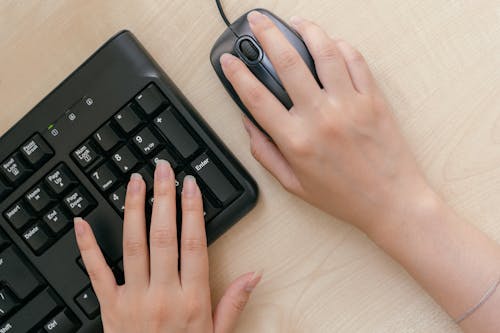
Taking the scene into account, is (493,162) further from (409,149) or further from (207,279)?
(207,279)

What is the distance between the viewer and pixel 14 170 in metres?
0.67

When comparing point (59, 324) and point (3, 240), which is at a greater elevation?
point (3, 240)

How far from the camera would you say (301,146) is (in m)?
0.66

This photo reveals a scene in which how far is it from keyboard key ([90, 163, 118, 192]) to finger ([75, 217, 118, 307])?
0.15 feet

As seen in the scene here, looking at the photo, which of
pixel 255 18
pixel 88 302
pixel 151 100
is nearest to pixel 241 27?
pixel 255 18

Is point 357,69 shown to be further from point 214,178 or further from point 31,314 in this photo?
point 31,314

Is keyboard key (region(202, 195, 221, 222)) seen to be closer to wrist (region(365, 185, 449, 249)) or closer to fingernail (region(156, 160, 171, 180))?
fingernail (region(156, 160, 171, 180))

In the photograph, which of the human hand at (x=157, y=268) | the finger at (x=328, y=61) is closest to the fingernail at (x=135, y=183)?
the human hand at (x=157, y=268)

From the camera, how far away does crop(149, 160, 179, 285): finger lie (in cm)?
66

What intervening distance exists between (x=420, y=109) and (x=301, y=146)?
0.14 m

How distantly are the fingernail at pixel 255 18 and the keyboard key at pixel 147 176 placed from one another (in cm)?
18

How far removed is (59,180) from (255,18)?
26 cm

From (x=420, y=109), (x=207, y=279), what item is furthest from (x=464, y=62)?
(x=207, y=279)

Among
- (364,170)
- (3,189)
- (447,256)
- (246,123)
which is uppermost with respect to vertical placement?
(3,189)
